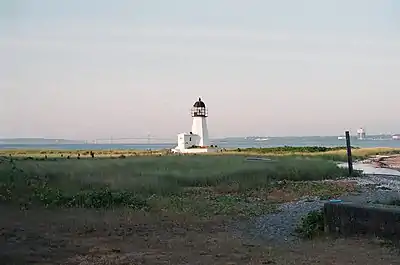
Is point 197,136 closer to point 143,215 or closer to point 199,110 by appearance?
point 199,110

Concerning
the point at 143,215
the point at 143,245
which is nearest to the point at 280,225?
the point at 143,215

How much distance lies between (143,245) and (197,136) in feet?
161

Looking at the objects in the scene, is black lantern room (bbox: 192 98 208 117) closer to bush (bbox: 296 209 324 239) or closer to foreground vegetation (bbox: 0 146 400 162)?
foreground vegetation (bbox: 0 146 400 162)

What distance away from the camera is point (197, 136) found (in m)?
57.9

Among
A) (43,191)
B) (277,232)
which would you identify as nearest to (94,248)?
(277,232)

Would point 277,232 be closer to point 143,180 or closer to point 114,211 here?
point 114,211

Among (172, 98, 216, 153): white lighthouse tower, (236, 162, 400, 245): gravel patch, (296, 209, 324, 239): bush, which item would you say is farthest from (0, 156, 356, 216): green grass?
(172, 98, 216, 153): white lighthouse tower

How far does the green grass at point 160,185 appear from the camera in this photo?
1342 cm

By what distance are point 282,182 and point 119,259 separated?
15.3 m

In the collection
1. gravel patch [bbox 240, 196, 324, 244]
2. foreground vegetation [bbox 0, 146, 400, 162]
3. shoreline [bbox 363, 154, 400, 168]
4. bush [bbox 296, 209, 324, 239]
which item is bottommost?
shoreline [bbox 363, 154, 400, 168]

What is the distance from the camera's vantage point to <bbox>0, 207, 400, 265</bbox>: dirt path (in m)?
7.52

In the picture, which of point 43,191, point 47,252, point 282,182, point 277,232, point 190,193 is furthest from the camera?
point 282,182

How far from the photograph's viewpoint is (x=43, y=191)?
45.7 ft

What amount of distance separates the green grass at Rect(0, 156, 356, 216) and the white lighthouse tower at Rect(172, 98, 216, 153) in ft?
89.4
